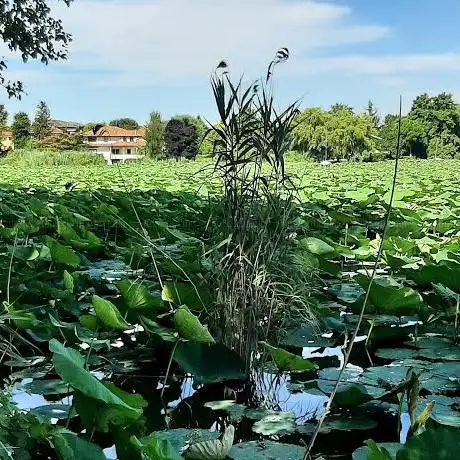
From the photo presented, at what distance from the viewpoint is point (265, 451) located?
139 centimetres

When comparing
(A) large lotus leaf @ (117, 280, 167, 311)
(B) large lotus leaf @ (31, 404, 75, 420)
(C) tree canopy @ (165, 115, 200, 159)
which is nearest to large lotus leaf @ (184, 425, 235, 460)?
(B) large lotus leaf @ (31, 404, 75, 420)

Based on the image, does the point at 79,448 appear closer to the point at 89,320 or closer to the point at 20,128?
the point at 89,320

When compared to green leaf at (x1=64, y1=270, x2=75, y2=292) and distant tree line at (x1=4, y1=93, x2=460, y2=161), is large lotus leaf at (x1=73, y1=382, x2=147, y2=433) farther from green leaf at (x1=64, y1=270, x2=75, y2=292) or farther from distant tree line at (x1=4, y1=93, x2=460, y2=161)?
distant tree line at (x1=4, y1=93, x2=460, y2=161)

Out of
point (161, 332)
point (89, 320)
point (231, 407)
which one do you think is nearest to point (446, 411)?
point (231, 407)

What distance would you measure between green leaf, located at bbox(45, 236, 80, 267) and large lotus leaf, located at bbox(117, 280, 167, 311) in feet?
2.02

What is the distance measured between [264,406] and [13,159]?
2106 centimetres

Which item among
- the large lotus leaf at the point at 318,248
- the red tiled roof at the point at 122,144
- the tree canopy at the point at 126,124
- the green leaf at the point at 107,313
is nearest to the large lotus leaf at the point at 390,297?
the large lotus leaf at the point at 318,248

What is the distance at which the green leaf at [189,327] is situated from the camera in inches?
65.5

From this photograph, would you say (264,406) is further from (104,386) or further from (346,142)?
(346,142)

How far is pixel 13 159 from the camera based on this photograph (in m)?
21.5

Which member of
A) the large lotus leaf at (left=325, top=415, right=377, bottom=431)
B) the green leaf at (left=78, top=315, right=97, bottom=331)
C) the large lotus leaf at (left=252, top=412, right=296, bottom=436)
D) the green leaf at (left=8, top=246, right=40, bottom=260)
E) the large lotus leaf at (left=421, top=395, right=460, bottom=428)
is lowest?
the large lotus leaf at (left=252, top=412, right=296, bottom=436)

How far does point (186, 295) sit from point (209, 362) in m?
0.29

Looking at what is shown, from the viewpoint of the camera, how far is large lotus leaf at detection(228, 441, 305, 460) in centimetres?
135

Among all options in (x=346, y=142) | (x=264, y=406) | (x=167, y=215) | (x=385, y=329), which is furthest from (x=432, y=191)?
(x=346, y=142)
